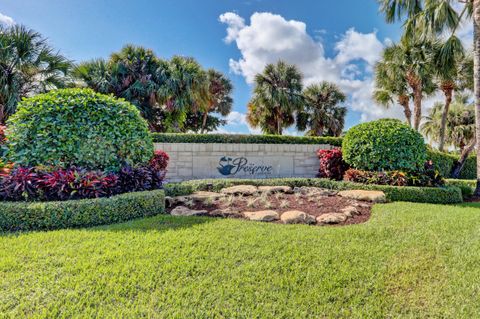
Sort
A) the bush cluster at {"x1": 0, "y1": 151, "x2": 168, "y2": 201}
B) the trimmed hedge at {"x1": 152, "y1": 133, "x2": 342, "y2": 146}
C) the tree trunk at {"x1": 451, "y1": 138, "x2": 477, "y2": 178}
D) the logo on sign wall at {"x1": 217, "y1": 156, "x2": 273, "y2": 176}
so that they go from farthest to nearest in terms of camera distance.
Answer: the tree trunk at {"x1": 451, "y1": 138, "x2": 477, "y2": 178}, the logo on sign wall at {"x1": 217, "y1": 156, "x2": 273, "y2": 176}, the trimmed hedge at {"x1": 152, "y1": 133, "x2": 342, "y2": 146}, the bush cluster at {"x1": 0, "y1": 151, "x2": 168, "y2": 201}

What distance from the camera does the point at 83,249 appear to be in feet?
9.12

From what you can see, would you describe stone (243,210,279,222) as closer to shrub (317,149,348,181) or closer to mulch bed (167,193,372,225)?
mulch bed (167,193,372,225)

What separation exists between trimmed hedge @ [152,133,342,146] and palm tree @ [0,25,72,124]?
14.6 ft

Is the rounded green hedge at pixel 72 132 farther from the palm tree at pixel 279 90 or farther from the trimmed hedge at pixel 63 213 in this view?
the palm tree at pixel 279 90

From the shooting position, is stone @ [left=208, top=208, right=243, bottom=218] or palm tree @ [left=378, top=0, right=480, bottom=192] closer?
stone @ [left=208, top=208, right=243, bottom=218]

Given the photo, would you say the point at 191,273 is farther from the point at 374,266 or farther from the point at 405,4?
the point at 405,4

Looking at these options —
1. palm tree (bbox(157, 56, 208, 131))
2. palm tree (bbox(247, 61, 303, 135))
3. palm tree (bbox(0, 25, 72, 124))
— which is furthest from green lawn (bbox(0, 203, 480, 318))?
palm tree (bbox(247, 61, 303, 135))

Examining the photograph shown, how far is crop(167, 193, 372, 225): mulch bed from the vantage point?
471 cm

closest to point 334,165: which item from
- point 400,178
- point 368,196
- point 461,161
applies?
point 400,178

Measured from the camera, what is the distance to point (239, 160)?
9.79 metres

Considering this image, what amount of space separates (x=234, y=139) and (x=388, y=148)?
5122 mm

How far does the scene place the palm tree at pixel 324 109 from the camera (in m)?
18.1

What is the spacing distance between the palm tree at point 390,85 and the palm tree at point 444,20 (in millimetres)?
4672

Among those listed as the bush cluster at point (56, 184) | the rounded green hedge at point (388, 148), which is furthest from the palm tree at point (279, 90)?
the bush cluster at point (56, 184)
